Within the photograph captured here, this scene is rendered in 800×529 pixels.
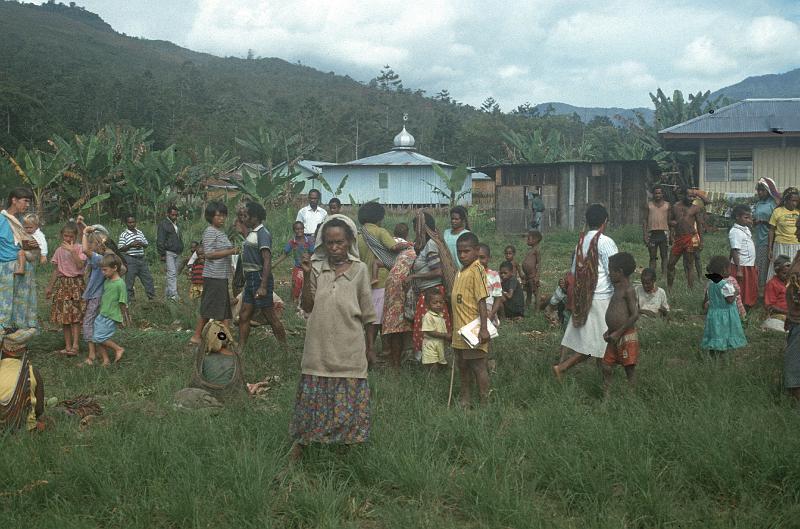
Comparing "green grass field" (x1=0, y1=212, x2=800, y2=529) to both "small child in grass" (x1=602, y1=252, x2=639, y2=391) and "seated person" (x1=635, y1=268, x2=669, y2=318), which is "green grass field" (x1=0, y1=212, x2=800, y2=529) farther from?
"seated person" (x1=635, y1=268, x2=669, y2=318)

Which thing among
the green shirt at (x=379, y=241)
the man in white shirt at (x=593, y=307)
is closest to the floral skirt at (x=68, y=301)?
the green shirt at (x=379, y=241)

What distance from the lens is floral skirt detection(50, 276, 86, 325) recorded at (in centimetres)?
847

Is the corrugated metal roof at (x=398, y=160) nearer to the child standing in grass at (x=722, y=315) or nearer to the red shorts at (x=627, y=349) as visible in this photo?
the child standing in grass at (x=722, y=315)

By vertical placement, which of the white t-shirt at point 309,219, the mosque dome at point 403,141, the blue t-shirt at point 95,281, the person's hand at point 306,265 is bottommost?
the blue t-shirt at point 95,281

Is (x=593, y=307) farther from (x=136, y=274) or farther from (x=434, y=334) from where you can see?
(x=136, y=274)

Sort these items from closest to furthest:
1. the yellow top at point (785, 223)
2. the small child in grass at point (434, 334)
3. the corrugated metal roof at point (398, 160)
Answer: the small child in grass at point (434, 334) < the yellow top at point (785, 223) < the corrugated metal roof at point (398, 160)

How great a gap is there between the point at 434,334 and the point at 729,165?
1891cm

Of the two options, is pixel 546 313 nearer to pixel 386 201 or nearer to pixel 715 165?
pixel 715 165

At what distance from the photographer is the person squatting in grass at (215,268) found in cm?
812

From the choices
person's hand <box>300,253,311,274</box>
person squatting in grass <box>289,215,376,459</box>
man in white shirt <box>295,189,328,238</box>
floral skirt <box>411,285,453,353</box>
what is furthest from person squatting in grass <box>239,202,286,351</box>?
man in white shirt <box>295,189,328,238</box>

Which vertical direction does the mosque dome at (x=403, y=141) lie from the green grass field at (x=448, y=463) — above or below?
above

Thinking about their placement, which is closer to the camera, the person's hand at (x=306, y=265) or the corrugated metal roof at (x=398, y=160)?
the person's hand at (x=306, y=265)

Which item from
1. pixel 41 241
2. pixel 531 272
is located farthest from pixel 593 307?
pixel 41 241

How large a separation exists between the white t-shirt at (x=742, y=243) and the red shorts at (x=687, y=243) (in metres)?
1.86
